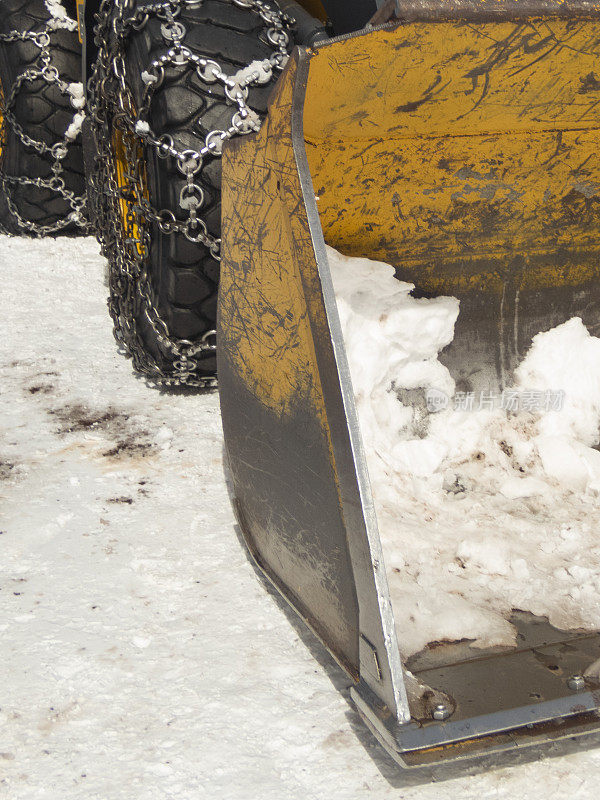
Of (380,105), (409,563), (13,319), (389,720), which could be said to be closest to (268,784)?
(389,720)

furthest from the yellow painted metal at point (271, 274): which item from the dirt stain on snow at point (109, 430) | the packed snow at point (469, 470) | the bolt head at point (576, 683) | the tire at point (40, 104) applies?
the tire at point (40, 104)

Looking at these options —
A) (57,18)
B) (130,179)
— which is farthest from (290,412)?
(57,18)

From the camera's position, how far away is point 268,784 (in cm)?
102

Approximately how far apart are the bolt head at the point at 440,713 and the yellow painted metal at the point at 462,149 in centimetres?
82

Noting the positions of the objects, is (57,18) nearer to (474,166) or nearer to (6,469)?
(6,469)

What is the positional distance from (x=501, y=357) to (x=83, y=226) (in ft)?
7.50

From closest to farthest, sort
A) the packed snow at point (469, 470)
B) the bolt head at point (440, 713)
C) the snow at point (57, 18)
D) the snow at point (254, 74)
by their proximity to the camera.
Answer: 1. the bolt head at point (440, 713)
2. the packed snow at point (469, 470)
3. the snow at point (254, 74)
4. the snow at point (57, 18)

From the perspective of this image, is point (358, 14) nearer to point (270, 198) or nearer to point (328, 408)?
point (270, 198)

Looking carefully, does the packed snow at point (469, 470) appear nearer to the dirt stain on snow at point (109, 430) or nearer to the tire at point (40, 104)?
the dirt stain on snow at point (109, 430)

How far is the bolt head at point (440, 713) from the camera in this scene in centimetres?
96

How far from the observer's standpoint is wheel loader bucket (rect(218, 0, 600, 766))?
1.00 meters

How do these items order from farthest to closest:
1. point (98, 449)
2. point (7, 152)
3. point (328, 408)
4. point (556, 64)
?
point (7, 152) → point (98, 449) → point (556, 64) → point (328, 408)

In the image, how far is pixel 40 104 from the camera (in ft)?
10.2

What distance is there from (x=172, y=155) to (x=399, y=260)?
1.89ft
